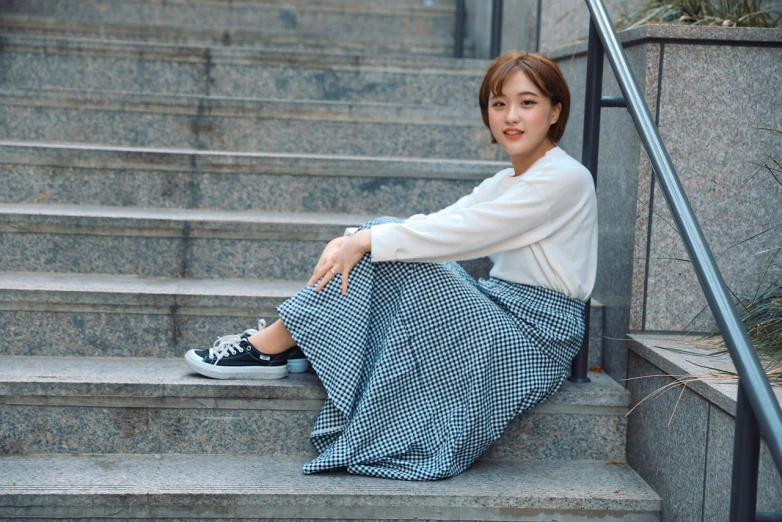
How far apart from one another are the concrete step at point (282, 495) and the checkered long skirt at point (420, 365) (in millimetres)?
96

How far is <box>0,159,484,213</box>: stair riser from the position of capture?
2.84m

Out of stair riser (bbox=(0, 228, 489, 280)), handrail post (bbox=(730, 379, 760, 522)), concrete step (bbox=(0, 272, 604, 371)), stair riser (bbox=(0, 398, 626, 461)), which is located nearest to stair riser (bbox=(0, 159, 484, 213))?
stair riser (bbox=(0, 228, 489, 280))

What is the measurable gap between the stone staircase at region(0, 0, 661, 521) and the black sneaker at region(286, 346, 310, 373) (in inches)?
1.2

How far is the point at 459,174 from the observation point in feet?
9.61

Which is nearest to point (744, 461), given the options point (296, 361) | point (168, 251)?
point (296, 361)

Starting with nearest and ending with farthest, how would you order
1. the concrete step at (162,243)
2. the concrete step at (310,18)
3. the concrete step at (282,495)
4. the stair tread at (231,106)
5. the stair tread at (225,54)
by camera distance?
the concrete step at (282,495) → the concrete step at (162,243) → the stair tread at (231,106) → the stair tread at (225,54) → the concrete step at (310,18)

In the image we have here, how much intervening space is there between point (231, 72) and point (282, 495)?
2.11m

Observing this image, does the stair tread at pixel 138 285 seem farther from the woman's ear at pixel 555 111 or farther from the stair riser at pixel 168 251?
the woman's ear at pixel 555 111

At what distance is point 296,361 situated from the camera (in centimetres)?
223

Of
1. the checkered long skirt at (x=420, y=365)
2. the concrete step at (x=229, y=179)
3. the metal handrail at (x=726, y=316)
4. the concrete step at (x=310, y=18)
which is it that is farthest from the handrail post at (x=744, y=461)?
the concrete step at (x=310, y=18)

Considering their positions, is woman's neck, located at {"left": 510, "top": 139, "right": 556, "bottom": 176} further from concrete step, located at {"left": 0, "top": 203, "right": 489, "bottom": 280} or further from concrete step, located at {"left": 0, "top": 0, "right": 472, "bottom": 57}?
concrete step, located at {"left": 0, "top": 0, "right": 472, "bottom": 57}

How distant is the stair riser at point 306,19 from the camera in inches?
173

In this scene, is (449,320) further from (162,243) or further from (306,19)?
(306,19)

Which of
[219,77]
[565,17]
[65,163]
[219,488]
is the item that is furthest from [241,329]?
[565,17]
